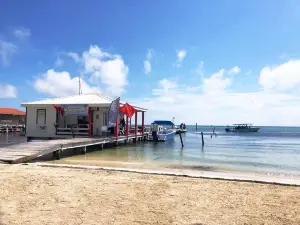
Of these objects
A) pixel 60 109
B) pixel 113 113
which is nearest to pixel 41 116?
pixel 60 109

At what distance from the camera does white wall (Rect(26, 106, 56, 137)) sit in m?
23.3

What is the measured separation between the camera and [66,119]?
23984mm

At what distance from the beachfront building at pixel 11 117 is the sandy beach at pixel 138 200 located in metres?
41.4

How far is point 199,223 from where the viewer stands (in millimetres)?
4859

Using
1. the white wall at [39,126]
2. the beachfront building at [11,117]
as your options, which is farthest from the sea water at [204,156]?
the beachfront building at [11,117]

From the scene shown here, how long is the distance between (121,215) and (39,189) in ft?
9.20

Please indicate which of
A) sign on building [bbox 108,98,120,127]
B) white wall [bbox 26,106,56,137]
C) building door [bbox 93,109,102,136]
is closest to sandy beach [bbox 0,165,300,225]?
A: sign on building [bbox 108,98,120,127]

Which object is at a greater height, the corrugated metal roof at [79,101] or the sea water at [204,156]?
the corrugated metal roof at [79,101]

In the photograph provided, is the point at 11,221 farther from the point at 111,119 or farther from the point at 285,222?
the point at 111,119

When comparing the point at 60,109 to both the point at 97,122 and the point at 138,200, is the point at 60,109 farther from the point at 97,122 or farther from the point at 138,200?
the point at 138,200

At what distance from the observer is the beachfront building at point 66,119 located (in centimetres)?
2231

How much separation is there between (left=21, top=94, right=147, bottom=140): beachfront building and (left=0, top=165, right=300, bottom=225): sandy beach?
1371 centimetres

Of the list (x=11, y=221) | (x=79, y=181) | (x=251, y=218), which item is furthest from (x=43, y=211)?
(x=251, y=218)

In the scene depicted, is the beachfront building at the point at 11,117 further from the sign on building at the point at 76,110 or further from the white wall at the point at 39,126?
the sign on building at the point at 76,110
